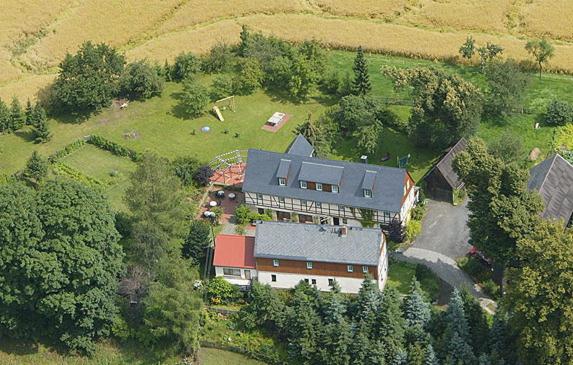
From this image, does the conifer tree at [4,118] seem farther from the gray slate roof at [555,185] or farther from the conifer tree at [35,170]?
the gray slate roof at [555,185]

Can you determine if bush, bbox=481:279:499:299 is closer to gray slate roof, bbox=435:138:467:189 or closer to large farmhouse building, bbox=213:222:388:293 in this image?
large farmhouse building, bbox=213:222:388:293

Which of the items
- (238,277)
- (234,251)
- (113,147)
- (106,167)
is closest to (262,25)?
(113,147)

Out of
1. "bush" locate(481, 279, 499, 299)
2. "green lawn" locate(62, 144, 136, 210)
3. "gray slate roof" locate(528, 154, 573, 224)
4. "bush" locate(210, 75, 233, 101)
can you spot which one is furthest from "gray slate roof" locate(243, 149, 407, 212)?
"bush" locate(210, 75, 233, 101)

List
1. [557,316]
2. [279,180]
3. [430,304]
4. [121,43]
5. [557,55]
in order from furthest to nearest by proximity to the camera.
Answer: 1. [121,43]
2. [557,55]
3. [279,180]
4. [430,304]
5. [557,316]

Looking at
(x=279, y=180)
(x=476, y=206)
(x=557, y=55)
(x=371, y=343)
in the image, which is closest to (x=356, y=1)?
(x=557, y=55)

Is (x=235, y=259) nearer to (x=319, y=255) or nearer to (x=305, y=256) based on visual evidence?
(x=305, y=256)

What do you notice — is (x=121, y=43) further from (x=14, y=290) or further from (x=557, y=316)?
(x=557, y=316)
